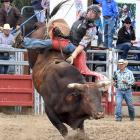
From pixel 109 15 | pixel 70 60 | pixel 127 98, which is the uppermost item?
pixel 109 15

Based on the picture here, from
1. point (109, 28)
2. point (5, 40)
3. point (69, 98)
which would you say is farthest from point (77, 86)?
point (5, 40)

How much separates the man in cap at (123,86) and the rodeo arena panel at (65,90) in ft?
0.55

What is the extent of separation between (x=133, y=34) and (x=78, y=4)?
150cm

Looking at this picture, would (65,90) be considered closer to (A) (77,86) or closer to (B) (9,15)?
(A) (77,86)

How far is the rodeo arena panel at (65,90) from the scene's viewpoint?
841 centimetres

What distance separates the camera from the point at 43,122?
1167 centimetres

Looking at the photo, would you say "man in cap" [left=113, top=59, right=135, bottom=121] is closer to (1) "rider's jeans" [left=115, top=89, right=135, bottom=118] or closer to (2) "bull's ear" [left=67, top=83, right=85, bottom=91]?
(1) "rider's jeans" [left=115, top=89, right=135, bottom=118]

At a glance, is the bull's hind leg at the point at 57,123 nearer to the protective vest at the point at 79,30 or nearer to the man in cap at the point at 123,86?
the protective vest at the point at 79,30

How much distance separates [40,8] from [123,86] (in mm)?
2826

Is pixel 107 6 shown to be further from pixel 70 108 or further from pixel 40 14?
pixel 70 108

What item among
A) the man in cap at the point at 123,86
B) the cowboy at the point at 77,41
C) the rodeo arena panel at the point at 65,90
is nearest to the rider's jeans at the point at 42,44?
the cowboy at the point at 77,41

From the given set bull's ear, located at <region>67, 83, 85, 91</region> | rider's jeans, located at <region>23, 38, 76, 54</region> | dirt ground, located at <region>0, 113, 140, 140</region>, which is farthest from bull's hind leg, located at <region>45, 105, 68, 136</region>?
rider's jeans, located at <region>23, 38, 76, 54</region>

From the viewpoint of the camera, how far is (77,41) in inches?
376

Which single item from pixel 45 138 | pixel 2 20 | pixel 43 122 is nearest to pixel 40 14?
pixel 2 20
